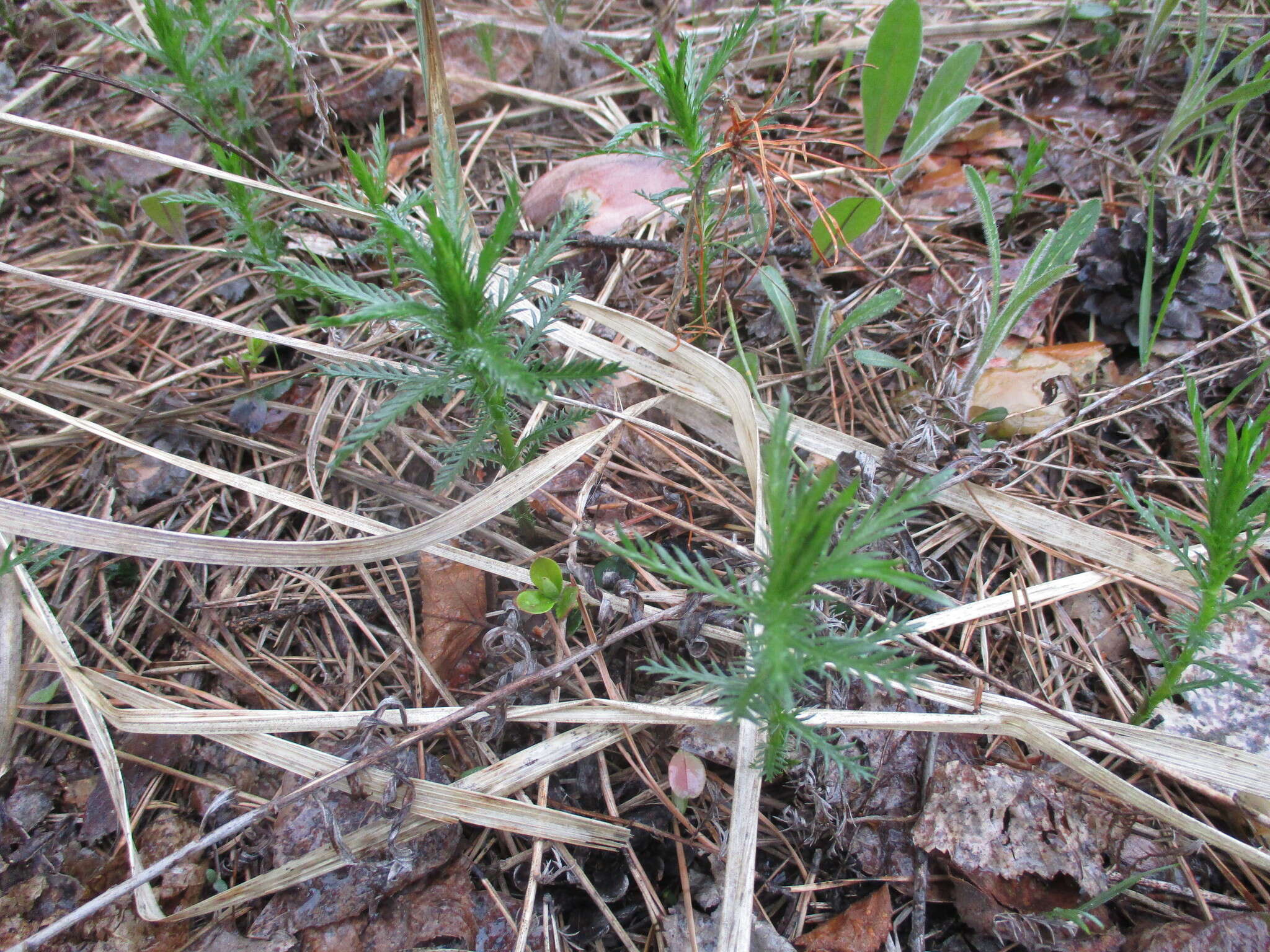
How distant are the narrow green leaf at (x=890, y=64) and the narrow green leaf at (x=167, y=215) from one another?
2.36m

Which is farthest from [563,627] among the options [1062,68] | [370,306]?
[1062,68]

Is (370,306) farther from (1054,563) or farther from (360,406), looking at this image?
(1054,563)

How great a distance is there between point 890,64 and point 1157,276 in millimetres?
1091

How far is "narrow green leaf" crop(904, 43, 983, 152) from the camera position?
2.29 m

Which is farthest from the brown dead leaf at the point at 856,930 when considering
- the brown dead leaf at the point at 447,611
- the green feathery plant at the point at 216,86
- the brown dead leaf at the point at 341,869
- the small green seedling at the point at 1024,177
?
the green feathery plant at the point at 216,86

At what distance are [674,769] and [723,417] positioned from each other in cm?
99

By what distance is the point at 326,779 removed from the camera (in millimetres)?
1625

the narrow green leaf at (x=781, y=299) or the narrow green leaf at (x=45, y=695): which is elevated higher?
the narrow green leaf at (x=781, y=299)

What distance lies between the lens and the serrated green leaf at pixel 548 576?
1786mm

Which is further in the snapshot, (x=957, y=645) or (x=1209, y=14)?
(x=1209, y=14)

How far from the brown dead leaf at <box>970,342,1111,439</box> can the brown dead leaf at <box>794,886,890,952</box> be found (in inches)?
53.2

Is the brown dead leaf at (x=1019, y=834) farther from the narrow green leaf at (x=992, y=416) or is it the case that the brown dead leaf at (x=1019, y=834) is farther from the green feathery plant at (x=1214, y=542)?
the narrow green leaf at (x=992, y=416)

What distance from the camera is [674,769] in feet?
5.44

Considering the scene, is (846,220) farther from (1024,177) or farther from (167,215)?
(167,215)
